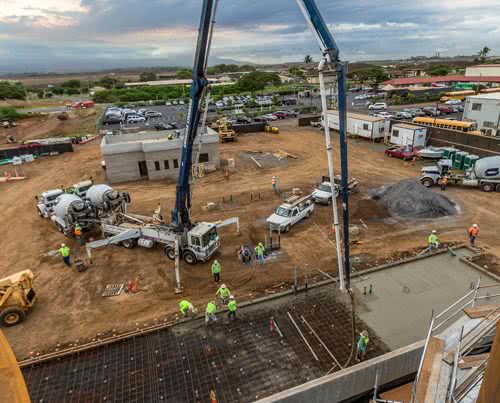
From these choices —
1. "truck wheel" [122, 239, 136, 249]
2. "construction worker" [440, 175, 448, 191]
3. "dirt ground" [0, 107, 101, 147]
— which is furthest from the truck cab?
"dirt ground" [0, 107, 101, 147]

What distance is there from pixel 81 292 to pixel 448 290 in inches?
698

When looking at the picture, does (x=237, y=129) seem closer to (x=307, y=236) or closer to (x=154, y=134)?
(x=154, y=134)

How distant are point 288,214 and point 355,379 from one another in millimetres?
13595

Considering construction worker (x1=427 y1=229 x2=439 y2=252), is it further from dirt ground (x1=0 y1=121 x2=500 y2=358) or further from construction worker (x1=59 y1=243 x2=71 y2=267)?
construction worker (x1=59 y1=243 x2=71 y2=267)

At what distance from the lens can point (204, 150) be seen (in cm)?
3462

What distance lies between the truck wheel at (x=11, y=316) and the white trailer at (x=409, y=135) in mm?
39048

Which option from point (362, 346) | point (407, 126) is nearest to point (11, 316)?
point (362, 346)

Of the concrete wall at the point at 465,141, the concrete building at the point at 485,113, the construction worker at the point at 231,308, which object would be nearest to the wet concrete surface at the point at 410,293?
the construction worker at the point at 231,308

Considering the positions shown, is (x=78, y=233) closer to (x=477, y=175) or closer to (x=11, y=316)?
(x=11, y=316)

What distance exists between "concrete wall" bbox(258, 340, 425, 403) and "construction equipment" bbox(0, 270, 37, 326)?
1211 centimetres

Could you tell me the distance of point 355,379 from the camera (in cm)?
954

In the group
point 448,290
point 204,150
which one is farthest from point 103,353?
point 204,150

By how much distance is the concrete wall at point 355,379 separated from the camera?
8.89 meters

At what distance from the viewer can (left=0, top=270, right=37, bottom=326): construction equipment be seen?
46.8ft
